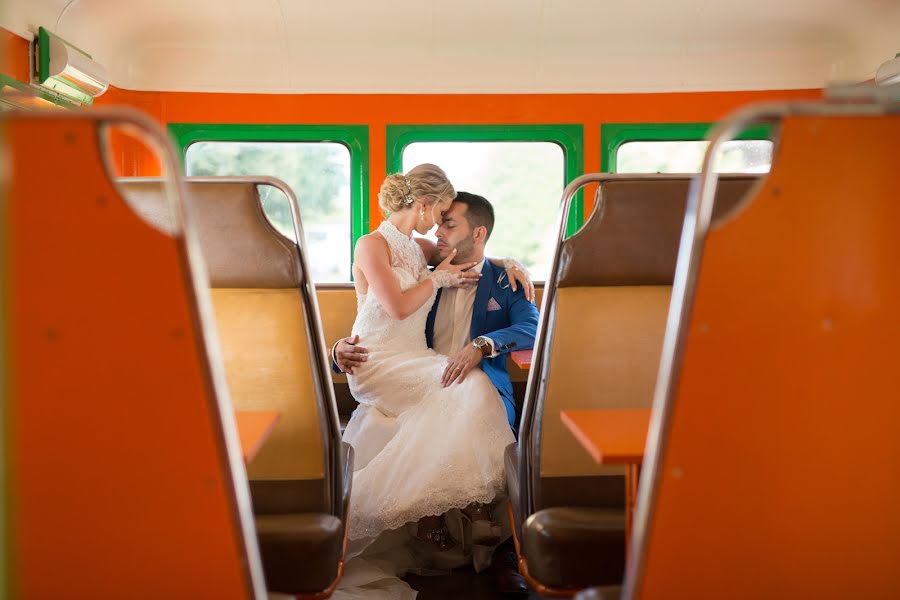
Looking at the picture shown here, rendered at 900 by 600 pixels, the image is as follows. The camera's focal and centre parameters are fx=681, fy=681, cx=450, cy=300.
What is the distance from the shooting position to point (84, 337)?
3.42 feet

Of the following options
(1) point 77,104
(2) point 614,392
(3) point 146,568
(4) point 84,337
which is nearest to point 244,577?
(3) point 146,568

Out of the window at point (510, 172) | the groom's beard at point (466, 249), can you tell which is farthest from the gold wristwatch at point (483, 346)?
the window at point (510, 172)

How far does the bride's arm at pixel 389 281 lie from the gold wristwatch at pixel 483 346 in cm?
34

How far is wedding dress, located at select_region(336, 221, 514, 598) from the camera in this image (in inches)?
93.4

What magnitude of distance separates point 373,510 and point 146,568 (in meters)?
1.29

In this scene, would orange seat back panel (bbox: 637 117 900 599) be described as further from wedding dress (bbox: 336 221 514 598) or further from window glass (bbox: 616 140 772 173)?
window glass (bbox: 616 140 772 173)

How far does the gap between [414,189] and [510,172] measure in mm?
1979

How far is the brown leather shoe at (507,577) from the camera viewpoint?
2471mm

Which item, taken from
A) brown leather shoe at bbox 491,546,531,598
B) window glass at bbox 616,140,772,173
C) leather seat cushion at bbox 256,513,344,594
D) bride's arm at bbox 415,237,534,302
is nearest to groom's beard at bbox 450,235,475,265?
bride's arm at bbox 415,237,534,302

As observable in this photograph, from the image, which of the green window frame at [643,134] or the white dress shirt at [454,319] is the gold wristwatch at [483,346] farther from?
the green window frame at [643,134]

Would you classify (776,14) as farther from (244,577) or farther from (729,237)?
(244,577)

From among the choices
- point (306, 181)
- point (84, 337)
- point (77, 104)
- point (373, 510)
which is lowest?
point (373, 510)

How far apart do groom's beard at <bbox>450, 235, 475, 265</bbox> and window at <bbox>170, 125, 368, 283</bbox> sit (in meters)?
1.62

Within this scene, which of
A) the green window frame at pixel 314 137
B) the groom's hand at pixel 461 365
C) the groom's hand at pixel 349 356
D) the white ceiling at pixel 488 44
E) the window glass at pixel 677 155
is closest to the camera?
the groom's hand at pixel 461 365
